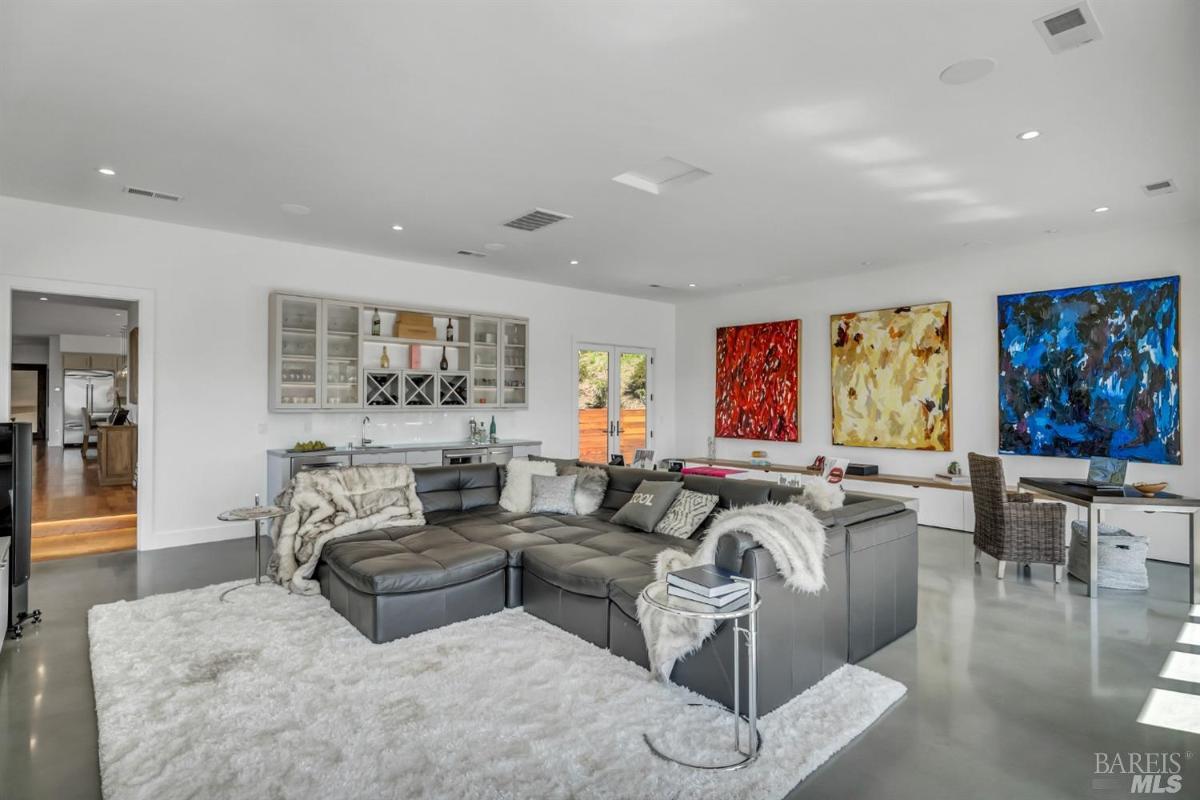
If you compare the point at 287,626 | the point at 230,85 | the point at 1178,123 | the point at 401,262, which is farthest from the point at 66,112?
the point at 1178,123

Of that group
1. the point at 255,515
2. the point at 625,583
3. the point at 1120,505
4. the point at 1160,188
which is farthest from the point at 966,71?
the point at 255,515

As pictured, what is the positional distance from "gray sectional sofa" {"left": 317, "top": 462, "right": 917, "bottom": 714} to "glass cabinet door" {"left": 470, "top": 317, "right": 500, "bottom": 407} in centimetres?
305

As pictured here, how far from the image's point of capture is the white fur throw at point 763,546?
2.63m

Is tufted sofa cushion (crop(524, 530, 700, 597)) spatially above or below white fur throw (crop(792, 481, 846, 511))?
below

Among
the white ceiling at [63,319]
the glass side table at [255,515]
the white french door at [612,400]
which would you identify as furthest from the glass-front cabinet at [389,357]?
the white ceiling at [63,319]

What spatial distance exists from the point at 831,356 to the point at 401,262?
5.14 m

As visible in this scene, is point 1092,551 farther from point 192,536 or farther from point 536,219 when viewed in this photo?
point 192,536

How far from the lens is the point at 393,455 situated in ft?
20.8

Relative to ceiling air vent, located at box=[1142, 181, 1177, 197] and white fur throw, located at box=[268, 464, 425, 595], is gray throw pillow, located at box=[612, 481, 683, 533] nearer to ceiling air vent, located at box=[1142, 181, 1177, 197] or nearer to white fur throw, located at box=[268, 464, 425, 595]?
white fur throw, located at box=[268, 464, 425, 595]

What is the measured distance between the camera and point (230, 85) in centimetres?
305

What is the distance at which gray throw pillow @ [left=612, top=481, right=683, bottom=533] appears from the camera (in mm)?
4293

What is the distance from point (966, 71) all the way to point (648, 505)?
301 cm

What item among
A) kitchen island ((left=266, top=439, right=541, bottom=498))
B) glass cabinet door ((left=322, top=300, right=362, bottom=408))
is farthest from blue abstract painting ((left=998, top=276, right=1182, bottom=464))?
glass cabinet door ((left=322, top=300, right=362, bottom=408))

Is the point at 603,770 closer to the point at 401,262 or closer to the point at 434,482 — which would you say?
the point at 434,482
